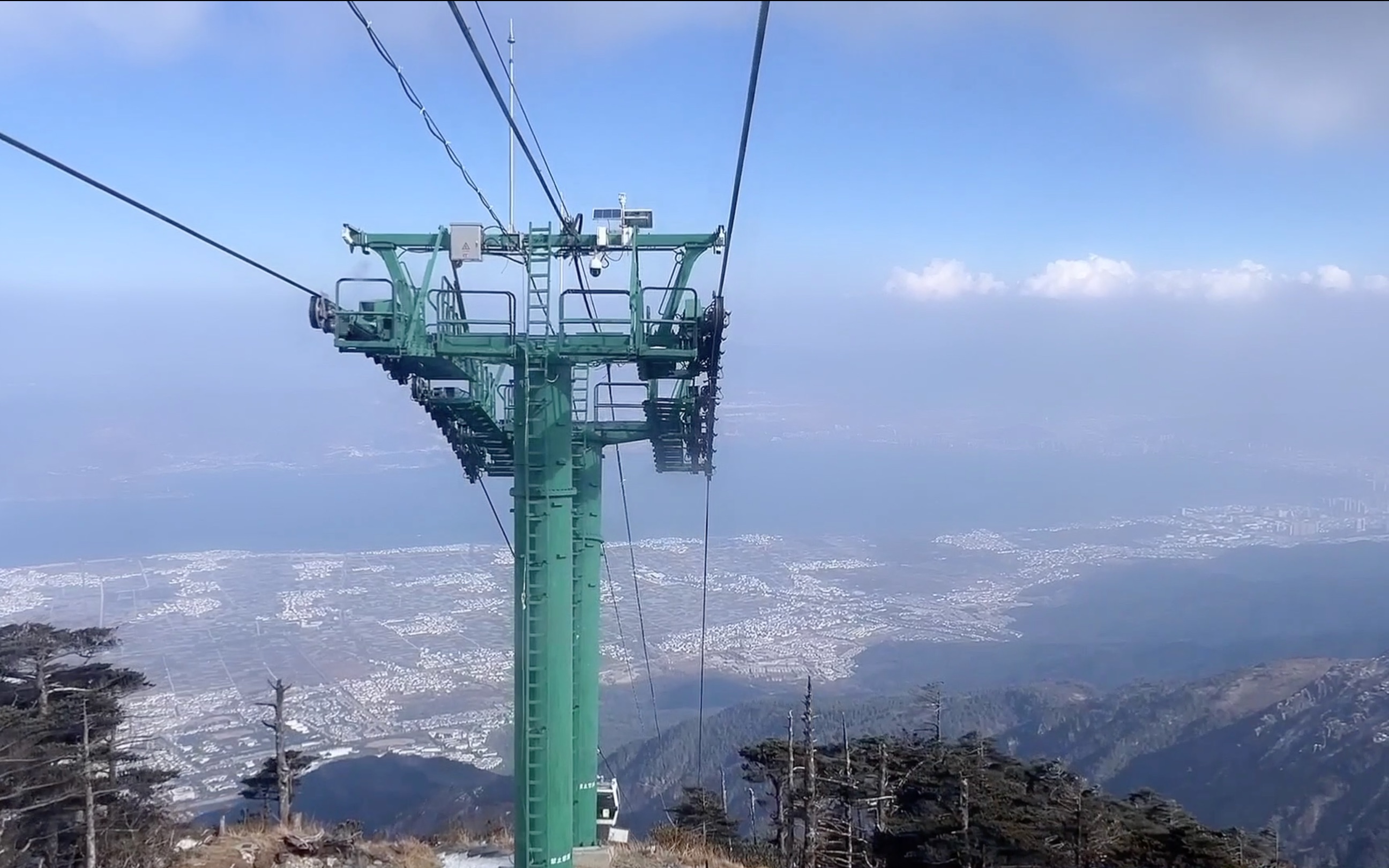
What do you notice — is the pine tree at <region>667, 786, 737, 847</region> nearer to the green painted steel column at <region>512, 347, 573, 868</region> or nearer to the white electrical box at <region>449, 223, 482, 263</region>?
the green painted steel column at <region>512, 347, 573, 868</region>

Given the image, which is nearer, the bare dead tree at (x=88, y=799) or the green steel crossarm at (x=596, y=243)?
the green steel crossarm at (x=596, y=243)

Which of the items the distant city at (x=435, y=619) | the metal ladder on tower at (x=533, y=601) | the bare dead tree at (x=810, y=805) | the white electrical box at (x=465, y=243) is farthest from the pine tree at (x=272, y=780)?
the white electrical box at (x=465, y=243)

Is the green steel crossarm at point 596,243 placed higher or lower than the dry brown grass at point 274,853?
higher

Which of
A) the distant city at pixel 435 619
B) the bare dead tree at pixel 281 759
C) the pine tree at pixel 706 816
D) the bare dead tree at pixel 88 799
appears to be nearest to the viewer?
the bare dead tree at pixel 88 799

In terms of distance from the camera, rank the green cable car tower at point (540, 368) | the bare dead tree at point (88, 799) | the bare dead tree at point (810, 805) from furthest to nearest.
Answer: the bare dead tree at point (810, 805)
the bare dead tree at point (88, 799)
the green cable car tower at point (540, 368)

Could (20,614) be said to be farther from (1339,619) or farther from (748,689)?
(1339,619)

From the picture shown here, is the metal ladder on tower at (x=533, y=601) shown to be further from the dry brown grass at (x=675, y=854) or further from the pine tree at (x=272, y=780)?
the pine tree at (x=272, y=780)

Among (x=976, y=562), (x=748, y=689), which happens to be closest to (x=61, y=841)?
(x=748, y=689)
